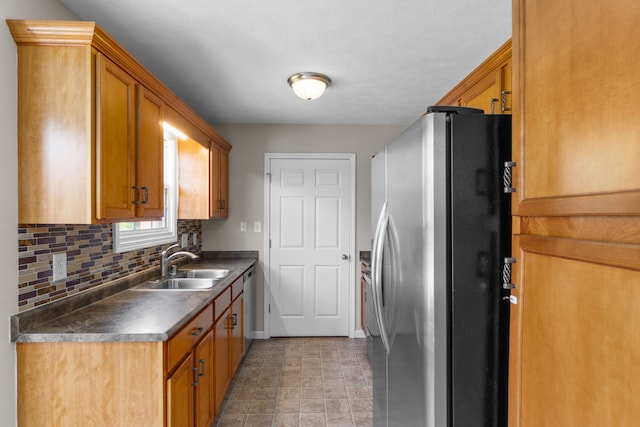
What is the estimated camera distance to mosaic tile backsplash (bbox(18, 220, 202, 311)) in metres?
1.46

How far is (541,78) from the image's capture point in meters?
0.80

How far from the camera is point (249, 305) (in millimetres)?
3441

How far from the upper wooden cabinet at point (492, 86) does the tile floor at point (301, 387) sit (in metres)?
2.12

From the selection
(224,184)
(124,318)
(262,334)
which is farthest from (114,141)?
(262,334)

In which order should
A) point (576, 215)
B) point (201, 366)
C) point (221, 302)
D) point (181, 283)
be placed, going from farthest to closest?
point (181, 283) < point (221, 302) < point (201, 366) < point (576, 215)

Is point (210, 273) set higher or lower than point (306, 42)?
lower

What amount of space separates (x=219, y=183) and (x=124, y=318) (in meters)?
2.03

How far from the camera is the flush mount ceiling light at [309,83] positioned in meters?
2.41

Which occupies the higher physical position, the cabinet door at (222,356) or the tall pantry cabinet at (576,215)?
the tall pantry cabinet at (576,215)

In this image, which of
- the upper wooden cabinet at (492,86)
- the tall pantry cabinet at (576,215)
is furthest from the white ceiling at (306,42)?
the tall pantry cabinet at (576,215)

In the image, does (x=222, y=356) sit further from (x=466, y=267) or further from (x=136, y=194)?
(x=466, y=267)

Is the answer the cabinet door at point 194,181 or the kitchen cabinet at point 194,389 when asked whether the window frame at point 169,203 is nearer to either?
the cabinet door at point 194,181

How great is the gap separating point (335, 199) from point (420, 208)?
2.70 meters

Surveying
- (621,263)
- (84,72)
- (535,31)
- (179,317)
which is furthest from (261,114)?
(621,263)
